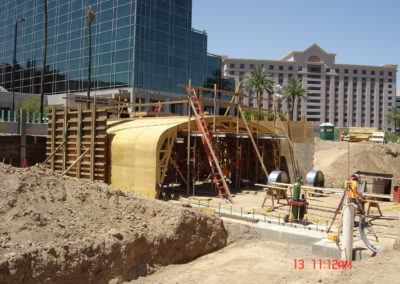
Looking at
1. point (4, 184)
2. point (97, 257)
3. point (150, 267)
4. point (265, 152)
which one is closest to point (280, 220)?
point (150, 267)

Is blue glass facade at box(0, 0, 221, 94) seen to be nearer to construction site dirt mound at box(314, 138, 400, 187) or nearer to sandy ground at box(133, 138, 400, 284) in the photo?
construction site dirt mound at box(314, 138, 400, 187)

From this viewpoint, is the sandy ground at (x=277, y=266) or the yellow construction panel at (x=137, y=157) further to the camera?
the yellow construction panel at (x=137, y=157)

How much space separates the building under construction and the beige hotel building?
359ft

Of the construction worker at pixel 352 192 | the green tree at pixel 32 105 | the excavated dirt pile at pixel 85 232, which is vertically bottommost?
the excavated dirt pile at pixel 85 232

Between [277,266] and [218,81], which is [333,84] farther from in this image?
[277,266]

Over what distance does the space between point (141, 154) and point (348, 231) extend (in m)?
10.5

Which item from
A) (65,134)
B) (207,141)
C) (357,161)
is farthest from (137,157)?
(357,161)

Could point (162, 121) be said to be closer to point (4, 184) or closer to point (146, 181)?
point (146, 181)

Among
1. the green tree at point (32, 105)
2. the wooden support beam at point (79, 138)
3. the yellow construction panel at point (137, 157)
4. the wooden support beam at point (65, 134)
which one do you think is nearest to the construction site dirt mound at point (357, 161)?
the yellow construction panel at point (137, 157)

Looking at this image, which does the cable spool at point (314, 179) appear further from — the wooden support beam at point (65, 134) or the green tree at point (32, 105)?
the green tree at point (32, 105)

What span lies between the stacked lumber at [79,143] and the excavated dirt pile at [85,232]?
310 inches

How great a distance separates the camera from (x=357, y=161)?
3491 centimetres

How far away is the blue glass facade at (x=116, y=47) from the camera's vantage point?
49.4m

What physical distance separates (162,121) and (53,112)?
21.0 feet
